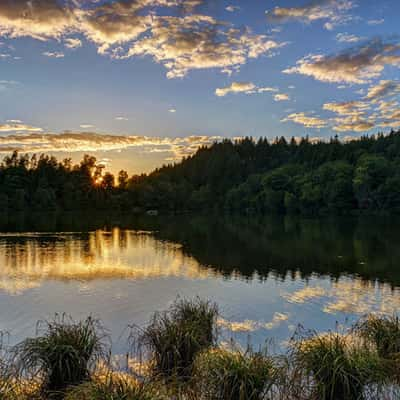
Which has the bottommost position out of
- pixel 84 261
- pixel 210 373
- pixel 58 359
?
pixel 84 261

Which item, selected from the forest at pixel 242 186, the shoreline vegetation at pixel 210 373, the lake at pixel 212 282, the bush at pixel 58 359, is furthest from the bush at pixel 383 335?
the forest at pixel 242 186

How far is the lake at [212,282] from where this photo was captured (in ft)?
71.4

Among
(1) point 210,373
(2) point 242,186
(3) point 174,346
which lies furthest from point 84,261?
(2) point 242,186

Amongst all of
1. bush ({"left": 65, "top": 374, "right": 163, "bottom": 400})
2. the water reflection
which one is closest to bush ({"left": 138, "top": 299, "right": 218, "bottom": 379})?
bush ({"left": 65, "top": 374, "right": 163, "bottom": 400})

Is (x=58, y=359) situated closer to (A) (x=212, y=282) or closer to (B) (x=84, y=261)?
(A) (x=212, y=282)

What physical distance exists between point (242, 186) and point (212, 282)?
138 meters

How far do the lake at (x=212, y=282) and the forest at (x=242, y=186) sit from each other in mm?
77537

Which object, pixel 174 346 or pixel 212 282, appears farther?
pixel 212 282

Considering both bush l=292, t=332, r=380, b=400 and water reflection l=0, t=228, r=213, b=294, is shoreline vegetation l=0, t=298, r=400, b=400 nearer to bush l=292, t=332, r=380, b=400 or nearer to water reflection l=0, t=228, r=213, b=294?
bush l=292, t=332, r=380, b=400

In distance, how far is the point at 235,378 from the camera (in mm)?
9703

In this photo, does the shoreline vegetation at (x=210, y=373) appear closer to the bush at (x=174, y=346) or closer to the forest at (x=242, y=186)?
the bush at (x=174, y=346)

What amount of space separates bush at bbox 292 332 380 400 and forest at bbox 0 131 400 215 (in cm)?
12448

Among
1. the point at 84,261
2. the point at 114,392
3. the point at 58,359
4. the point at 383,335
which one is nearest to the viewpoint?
the point at 114,392

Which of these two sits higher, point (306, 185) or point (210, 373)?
point (306, 185)
